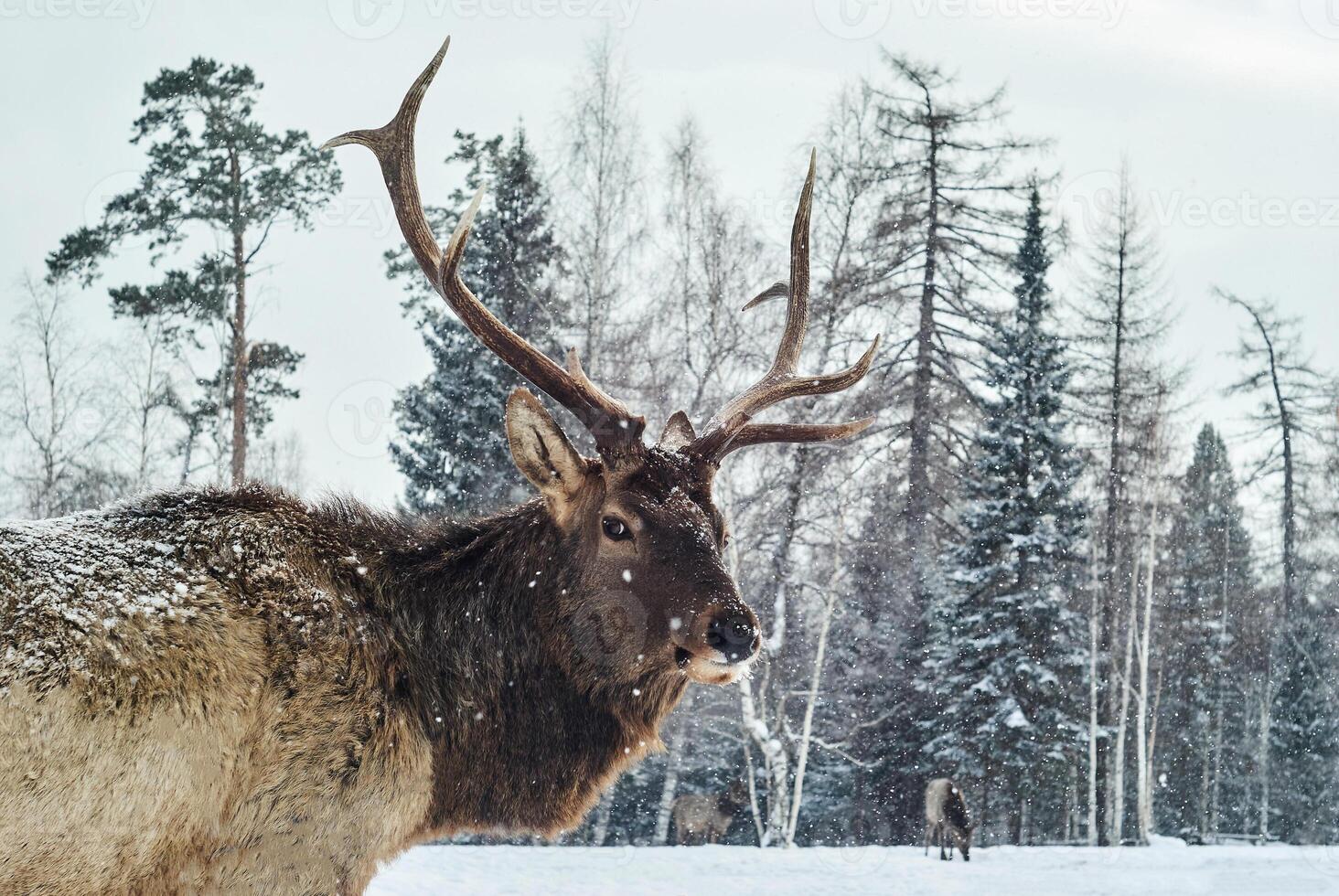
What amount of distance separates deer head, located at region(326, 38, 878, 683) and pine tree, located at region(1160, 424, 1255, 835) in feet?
77.8

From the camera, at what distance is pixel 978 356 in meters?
22.6

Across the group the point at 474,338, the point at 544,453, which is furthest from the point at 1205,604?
the point at 544,453

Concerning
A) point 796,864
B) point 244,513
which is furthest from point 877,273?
point 244,513

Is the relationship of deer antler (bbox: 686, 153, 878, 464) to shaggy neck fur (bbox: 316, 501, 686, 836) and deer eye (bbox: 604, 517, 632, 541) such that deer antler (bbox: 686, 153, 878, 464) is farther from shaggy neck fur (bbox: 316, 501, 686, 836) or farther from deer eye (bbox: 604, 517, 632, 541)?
shaggy neck fur (bbox: 316, 501, 686, 836)

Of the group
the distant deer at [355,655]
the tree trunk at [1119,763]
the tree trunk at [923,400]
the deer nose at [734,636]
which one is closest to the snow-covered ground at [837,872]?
the distant deer at [355,655]

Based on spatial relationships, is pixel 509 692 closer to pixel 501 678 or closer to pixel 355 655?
pixel 501 678

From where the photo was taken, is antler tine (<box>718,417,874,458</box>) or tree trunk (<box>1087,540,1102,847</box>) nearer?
antler tine (<box>718,417,874,458</box>)

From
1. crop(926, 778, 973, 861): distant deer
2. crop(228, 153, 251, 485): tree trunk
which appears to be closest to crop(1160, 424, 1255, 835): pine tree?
crop(926, 778, 973, 861): distant deer

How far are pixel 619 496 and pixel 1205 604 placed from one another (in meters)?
29.3

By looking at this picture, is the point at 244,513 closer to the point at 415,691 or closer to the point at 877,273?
the point at 415,691

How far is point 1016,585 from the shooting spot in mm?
21609

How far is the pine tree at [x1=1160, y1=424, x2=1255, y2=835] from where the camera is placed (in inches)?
1095

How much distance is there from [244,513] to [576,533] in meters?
1.19

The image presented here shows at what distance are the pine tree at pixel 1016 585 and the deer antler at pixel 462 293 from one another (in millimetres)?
18234
